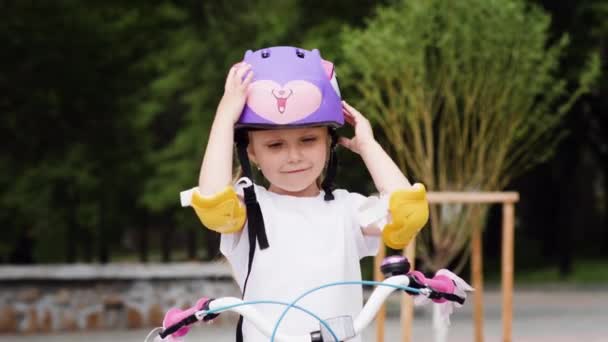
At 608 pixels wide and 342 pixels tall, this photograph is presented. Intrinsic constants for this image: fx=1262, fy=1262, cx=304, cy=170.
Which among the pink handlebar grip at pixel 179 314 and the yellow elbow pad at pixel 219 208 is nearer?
the pink handlebar grip at pixel 179 314

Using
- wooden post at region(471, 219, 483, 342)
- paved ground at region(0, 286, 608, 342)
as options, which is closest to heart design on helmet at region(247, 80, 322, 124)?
wooden post at region(471, 219, 483, 342)

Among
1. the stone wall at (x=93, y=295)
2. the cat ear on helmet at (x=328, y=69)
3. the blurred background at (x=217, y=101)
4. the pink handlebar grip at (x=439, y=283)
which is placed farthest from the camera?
the stone wall at (x=93, y=295)

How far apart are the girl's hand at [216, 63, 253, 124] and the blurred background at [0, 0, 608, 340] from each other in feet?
2.14

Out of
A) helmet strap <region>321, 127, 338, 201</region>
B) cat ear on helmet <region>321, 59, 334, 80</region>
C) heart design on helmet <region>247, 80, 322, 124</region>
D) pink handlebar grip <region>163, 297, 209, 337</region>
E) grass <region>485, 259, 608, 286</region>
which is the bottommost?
grass <region>485, 259, 608, 286</region>

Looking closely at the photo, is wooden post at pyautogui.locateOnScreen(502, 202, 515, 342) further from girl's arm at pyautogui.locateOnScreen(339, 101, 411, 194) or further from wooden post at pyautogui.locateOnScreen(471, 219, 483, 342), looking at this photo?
girl's arm at pyautogui.locateOnScreen(339, 101, 411, 194)

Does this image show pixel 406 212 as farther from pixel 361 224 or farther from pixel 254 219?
pixel 254 219

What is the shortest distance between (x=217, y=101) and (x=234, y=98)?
1629 cm

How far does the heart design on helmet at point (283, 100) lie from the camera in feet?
11.7

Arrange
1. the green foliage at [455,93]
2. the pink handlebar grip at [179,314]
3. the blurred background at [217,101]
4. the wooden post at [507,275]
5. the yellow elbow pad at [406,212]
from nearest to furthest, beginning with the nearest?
the pink handlebar grip at [179,314] < the yellow elbow pad at [406,212] < the wooden post at [507,275] < the green foliage at [455,93] < the blurred background at [217,101]

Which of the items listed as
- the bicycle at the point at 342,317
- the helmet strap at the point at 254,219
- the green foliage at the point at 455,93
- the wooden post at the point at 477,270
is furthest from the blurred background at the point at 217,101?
the bicycle at the point at 342,317

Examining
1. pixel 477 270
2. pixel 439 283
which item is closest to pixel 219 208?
pixel 439 283

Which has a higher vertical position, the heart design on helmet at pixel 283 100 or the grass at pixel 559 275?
the heart design on helmet at pixel 283 100

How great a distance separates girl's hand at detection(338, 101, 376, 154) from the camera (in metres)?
3.79

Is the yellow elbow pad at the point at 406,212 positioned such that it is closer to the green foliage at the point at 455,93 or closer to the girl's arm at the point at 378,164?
the girl's arm at the point at 378,164
